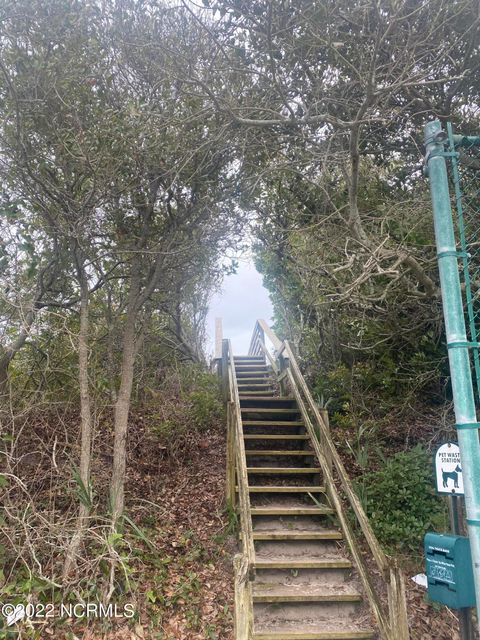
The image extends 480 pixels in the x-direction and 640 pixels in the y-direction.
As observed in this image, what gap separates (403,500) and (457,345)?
156 inches

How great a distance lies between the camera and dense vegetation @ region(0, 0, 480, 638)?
468 centimetres

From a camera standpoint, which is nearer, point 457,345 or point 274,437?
point 457,345

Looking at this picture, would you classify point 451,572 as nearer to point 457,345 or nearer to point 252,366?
point 457,345

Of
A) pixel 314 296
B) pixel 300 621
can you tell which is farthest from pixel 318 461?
pixel 314 296

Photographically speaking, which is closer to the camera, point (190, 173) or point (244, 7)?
point (244, 7)

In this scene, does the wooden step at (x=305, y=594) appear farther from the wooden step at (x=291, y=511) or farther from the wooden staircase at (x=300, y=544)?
the wooden step at (x=291, y=511)

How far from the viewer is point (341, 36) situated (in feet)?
17.3

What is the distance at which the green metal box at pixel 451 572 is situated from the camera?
245 cm

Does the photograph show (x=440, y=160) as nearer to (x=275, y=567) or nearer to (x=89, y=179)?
(x=275, y=567)

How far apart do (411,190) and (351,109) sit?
5.43 feet

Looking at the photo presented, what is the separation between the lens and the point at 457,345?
6.77ft

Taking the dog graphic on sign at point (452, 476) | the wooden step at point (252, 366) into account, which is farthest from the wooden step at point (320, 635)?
the wooden step at point (252, 366)

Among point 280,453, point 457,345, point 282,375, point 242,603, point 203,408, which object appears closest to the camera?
point 457,345

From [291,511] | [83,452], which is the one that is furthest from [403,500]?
[83,452]
